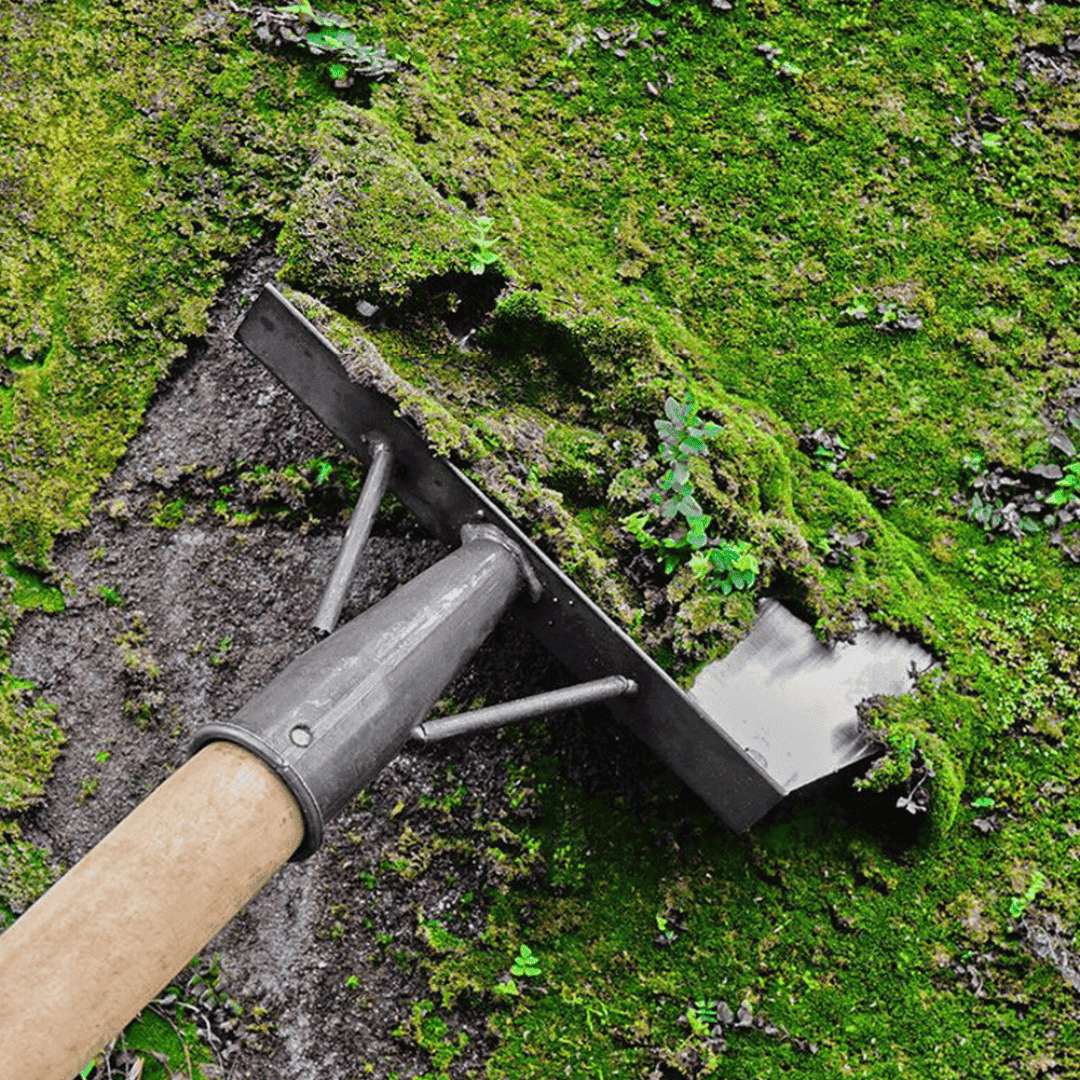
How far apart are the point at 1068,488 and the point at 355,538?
2750 mm

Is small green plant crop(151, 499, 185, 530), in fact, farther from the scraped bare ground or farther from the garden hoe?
the garden hoe

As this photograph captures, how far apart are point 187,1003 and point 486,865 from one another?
111 centimetres

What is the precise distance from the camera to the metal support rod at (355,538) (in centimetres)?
291

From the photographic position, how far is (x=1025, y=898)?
3.54m

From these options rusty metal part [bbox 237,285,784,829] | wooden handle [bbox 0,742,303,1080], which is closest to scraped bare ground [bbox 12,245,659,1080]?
rusty metal part [bbox 237,285,784,829]

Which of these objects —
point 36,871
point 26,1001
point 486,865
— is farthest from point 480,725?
point 36,871

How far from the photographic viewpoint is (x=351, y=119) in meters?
4.07

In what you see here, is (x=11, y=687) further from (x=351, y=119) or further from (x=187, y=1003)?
(x=351, y=119)

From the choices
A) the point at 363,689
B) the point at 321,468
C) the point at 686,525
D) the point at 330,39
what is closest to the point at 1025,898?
the point at 686,525

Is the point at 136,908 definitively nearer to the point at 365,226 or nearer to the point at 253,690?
the point at 253,690

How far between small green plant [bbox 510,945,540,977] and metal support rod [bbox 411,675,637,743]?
3.14ft

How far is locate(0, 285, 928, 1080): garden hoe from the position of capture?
2.06 metres

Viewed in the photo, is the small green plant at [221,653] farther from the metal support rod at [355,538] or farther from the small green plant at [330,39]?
the small green plant at [330,39]

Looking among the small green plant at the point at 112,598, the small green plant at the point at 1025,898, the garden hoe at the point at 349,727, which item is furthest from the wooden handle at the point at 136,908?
the small green plant at the point at 1025,898
